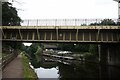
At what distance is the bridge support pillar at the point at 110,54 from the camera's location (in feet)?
169

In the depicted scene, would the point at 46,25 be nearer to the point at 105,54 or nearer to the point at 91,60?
the point at 105,54

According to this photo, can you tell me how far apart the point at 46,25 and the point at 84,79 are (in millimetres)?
10930

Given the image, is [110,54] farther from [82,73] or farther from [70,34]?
[70,34]

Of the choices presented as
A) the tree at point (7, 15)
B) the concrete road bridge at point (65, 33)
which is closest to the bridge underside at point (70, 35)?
the concrete road bridge at point (65, 33)

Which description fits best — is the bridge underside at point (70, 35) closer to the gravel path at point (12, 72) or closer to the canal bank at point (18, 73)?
the gravel path at point (12, 72)

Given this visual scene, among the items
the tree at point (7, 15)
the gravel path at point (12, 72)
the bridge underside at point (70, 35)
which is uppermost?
the tree at point (7, 15)

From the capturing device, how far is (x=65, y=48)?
12406cm

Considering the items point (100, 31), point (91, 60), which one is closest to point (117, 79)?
point (100, 31)

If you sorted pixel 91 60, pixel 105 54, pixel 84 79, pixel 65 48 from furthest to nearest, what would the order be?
pixel 65 48, pixel 91 60, pixel 105 54, pixel 84 79

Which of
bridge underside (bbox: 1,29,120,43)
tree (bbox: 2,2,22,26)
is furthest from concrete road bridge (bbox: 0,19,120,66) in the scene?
tree (bbox: 2,2,22,26)

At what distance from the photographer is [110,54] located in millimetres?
55812

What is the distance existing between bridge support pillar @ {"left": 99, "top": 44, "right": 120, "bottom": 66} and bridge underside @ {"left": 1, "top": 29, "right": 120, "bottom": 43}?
28.4ft

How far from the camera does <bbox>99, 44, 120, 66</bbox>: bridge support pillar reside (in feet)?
169

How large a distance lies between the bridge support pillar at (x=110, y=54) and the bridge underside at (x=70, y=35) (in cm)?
866
